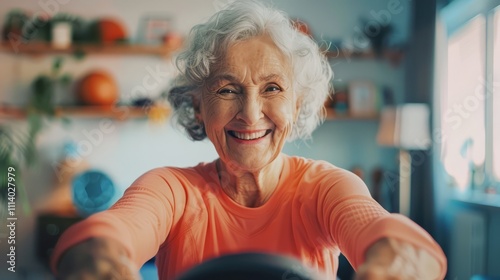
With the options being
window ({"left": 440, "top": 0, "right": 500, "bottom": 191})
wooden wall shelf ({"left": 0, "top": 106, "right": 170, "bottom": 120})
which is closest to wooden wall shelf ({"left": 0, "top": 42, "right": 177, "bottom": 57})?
wooden wall shelf ({"left": 0, "top": 106, "right": 170, "bottom": 120})

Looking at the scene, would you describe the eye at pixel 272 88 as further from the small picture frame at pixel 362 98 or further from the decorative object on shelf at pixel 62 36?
the decorative object on shelf at pixel 62 36

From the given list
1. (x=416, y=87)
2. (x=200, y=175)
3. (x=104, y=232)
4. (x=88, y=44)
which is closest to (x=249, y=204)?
(x=200, y=175)

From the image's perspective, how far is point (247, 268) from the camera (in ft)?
0.87

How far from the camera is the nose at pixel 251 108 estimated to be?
0.48 metres

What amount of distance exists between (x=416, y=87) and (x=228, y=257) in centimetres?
65

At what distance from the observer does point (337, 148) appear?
78 cm

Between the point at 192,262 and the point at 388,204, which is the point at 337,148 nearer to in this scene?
the point at 388,204

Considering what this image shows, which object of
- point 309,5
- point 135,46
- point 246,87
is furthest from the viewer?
point 135,46

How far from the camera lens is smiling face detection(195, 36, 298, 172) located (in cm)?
48

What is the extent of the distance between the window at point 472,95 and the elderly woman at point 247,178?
36 cm

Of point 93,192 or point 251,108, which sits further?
point 93,192

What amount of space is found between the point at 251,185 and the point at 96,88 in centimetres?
49

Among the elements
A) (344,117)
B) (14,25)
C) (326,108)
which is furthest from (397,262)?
(14,25)

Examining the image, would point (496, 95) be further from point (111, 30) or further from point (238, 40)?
point (111, 30)
